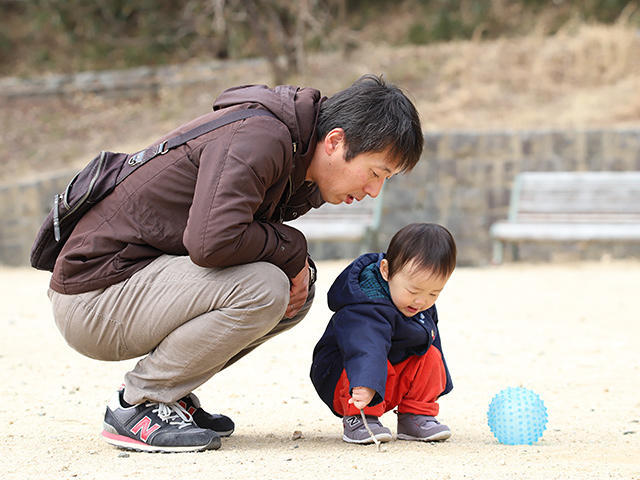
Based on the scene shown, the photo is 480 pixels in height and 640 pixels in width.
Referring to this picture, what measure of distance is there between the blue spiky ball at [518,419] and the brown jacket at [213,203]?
0.80 meters

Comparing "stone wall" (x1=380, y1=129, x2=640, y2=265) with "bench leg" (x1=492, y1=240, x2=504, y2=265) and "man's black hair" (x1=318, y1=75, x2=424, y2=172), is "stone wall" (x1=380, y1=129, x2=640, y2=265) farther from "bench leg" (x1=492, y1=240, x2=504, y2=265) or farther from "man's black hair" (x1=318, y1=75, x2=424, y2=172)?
"man's black hair" (x1=318, y1=75, x2=424, y2=172)

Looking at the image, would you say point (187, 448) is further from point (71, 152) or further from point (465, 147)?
point (71, 152)

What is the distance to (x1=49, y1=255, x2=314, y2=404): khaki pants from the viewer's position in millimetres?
2750

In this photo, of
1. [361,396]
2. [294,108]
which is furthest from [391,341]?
[294,108]

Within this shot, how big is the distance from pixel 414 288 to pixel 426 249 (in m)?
0.13

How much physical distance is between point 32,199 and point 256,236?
24.1ft

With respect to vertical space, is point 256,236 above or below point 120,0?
below

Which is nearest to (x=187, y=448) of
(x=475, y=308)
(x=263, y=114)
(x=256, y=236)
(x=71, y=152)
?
(x=256, y=236)

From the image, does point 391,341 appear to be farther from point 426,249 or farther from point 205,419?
point 205,419

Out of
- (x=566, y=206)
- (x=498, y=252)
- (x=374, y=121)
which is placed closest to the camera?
(x=374, y=121)

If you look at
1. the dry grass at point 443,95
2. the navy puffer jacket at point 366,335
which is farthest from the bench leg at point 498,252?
the navy puffer jacket at point 366,335

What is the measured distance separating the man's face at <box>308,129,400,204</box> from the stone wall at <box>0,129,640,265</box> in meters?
6.18

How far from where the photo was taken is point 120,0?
15922 millimetres

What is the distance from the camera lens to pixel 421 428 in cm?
302
